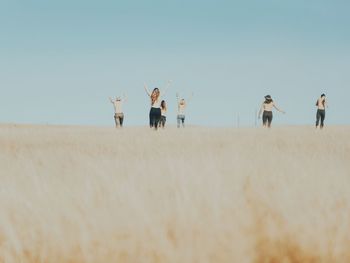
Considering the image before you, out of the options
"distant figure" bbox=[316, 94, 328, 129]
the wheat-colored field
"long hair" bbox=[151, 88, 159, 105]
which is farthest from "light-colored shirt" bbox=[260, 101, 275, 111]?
the wheat-colored field

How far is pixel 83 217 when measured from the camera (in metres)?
2.22

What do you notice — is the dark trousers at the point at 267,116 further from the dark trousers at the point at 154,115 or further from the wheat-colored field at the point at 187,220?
the wheat-colored field at the point at 187,220

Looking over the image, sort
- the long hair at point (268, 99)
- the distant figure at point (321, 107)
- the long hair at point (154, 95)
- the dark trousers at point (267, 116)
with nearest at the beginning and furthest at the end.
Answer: the long hair at point (154, 95) → the long hair at point (268, 99) → the dark trousers at point (267, 116) → the distant figure at point (321, 107)

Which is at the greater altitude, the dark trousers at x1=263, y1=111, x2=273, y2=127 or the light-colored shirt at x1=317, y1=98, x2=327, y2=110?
the light-colored shirt at x1=317, y1=98, x2=327, y2=110

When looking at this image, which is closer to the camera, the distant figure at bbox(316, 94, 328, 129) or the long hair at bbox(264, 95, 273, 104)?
the long hair at bbox(264, 95, 273, 104)

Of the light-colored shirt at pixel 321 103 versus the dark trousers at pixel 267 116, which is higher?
the light-colored shirt at pixel 321 103

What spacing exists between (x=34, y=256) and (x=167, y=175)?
1123 mm

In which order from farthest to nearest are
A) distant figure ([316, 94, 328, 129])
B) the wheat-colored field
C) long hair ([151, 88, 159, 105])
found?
1. distant figure ([316, 94, 328, 129])
2. long hair ([151, 88, 159, 105])
3. the wheat-colored field

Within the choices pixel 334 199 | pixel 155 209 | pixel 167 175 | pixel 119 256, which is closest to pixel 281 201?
pixel 334 199

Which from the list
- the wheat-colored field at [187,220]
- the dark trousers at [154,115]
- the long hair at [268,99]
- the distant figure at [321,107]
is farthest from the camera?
the distant figure at [321,107]

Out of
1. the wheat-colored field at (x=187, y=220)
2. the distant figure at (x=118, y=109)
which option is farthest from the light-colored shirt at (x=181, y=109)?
the wheat-colored field at (x=187, y=220)

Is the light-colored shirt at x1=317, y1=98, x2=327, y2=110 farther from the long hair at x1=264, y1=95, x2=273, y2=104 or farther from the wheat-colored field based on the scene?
the wheat-colored field

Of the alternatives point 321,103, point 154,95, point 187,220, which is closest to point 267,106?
point 321,103

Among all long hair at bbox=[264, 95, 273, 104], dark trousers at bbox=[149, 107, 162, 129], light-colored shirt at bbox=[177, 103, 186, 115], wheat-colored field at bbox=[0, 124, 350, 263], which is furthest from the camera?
light-colored shirt at bbox=[177, 103, 186, 115]
